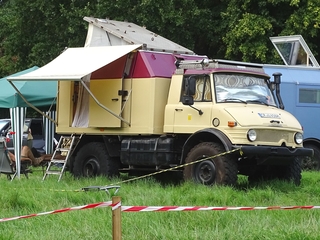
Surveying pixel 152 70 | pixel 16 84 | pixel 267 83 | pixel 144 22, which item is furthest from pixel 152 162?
pixel 144 22

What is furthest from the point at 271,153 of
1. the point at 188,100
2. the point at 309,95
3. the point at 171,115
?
the point at 309,95

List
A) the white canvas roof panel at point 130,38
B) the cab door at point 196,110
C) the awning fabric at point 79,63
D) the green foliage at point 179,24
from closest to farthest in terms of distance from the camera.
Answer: the cab door at point 196,110 → the awning fabric at point 79,63 → the white canvas roof panel at point 130,38 → the green foliage at point 179,24

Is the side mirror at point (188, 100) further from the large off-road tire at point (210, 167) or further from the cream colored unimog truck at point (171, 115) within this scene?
the large off-road tire at point (210, 167)

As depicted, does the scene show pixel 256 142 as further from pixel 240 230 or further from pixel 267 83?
pixel 240 230

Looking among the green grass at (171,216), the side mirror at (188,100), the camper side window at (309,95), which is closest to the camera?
the green grass at (171,216)

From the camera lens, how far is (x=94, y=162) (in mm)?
15594

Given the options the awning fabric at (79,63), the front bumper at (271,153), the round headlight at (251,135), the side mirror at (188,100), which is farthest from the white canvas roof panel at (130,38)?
the front bumper at (271,153)

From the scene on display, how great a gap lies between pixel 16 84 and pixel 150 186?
5961mm

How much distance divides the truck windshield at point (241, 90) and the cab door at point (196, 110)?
0.20m

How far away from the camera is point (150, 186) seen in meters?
13.4

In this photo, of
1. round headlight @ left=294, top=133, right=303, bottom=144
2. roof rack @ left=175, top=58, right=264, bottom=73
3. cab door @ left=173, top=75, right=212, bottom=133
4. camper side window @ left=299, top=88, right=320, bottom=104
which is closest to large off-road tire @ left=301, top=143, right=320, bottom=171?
camper side window @ left=299, top=88, right=320, bottom=104

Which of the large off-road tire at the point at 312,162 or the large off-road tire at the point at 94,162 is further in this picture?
the large off-road tire at the point at 312,162

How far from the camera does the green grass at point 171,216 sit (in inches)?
322

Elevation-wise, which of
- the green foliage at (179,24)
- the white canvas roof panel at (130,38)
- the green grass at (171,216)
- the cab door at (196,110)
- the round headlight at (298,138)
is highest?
the green foliage at (179,24)
